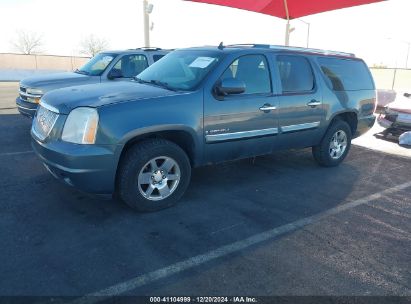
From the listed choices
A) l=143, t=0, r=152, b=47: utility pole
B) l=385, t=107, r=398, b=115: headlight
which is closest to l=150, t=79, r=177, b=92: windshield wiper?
l=385, t=107, r=398, b=115: headlight

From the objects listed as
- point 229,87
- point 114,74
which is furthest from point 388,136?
point 114,74

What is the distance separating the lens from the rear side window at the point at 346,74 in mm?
5832

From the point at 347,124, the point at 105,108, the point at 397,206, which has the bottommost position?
the point at 397,206

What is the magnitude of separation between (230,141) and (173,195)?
100cm

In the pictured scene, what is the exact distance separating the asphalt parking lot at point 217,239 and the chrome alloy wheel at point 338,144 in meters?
0.78

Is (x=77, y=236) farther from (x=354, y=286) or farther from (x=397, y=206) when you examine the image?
(x=397, y=206)

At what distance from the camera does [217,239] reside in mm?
3584

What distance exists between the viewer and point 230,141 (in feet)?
15.1

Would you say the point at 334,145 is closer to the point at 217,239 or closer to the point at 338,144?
the point at 338,144

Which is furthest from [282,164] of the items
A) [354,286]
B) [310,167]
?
[354,286]

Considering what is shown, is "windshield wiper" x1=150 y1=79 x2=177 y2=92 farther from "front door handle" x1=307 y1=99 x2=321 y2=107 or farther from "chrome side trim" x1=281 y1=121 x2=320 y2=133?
"front door handle" x1=307 y1=99 x2=321 y2=107

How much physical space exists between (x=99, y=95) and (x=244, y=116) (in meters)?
1.79

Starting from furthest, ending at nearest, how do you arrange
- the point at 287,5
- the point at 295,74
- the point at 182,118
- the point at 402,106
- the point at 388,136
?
the point at 287,5 < the point at 388,136 < the point at 402,106 < the point at 295,74 < the point at 182,118

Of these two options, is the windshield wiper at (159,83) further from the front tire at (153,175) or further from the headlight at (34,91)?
the headlight at (34,91)
